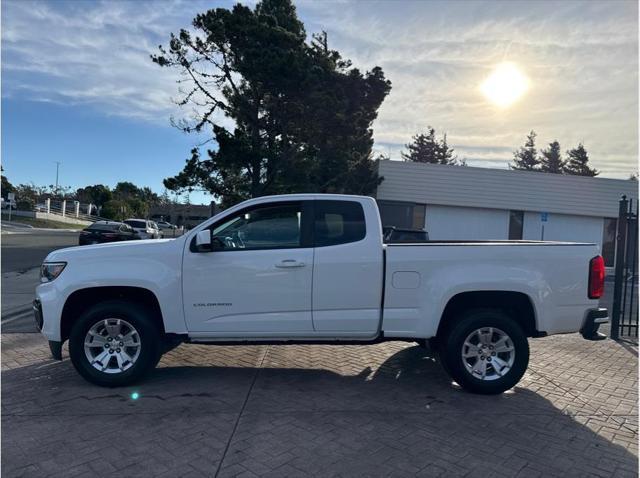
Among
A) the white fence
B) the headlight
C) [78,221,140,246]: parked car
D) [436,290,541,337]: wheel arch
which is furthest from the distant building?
[436,290,541,337]: wheel arch

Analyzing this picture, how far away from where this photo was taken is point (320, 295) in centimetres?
505

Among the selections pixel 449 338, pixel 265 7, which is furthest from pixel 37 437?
pixel 265 7

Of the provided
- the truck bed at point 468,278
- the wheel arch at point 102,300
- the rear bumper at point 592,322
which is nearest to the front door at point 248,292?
the wheel arch at point 102,300

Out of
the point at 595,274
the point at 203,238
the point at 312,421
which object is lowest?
the point at 312,421

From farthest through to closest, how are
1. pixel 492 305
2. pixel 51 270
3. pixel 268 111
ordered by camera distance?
pixel 268 111
pixel 492 305
pixel 51 270

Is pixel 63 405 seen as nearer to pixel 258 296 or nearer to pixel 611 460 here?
pixel 258 296

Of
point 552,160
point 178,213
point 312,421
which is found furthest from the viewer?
point 178,213

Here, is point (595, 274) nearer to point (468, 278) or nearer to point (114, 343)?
point (468, 278)

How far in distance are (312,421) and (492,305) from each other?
90.7 inches

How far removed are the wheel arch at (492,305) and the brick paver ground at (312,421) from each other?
2.28ft

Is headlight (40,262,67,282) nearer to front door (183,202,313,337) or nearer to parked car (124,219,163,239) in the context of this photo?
front door (183,202,313,337)

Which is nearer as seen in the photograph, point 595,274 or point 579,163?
point 595,274

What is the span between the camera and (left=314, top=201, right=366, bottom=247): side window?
5.16 metres

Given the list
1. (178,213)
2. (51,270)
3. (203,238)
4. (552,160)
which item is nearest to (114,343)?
(51,270)
